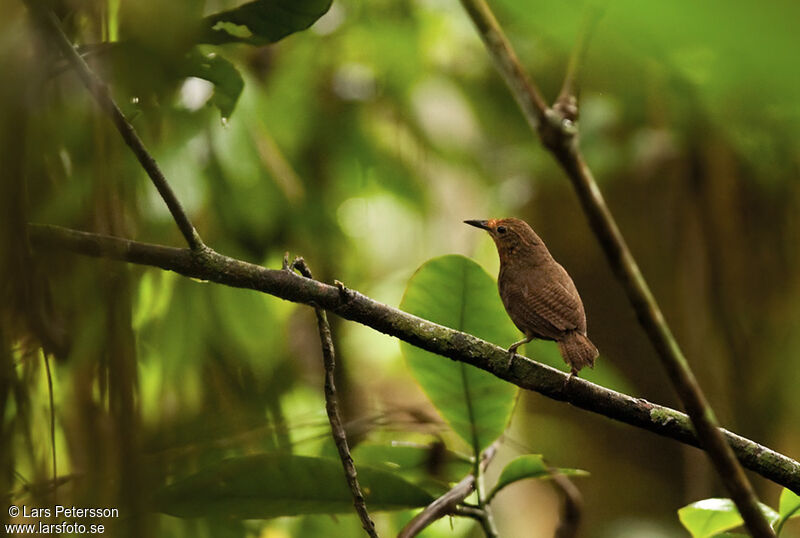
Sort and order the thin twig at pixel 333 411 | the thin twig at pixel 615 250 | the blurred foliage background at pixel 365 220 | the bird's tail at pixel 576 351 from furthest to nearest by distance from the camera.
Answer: the bird's tail at pixel 576 351 → the thin twig at pixel 333 411 → the blurred foliage background at pixel 365 220 → the thin twig at pixel 615 250

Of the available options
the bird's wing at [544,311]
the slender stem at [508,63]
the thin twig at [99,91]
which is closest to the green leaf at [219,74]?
the thin twig at [99,91]

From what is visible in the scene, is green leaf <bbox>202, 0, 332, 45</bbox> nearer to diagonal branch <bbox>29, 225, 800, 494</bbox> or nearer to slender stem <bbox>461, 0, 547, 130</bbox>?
diagonal branch <bbox>29, 225, 800, 494</bbox>

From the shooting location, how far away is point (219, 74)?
91 cm

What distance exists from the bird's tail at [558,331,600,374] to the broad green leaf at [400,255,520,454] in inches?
3.3

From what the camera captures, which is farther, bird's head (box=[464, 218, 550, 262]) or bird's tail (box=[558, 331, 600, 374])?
bird's head (box=[464, 218, 550, 262])

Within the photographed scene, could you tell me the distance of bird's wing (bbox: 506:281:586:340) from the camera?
919 mm

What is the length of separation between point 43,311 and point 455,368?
1.81 ft

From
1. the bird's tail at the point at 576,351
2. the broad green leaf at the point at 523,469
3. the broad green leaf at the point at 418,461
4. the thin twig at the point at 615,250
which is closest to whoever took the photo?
the thin twig at the point at 615,250

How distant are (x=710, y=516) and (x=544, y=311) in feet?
1.10

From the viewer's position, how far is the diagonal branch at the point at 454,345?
74 cm

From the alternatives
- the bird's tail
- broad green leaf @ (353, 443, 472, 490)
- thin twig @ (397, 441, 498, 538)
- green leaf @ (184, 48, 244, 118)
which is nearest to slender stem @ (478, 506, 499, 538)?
thin twig @ (397, 441, 498, 538)

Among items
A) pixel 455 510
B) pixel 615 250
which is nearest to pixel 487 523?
pixel 455 510

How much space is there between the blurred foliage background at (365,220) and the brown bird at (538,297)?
110 millimetres

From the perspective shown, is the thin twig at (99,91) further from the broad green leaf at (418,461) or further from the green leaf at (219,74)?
the broad green leaf at (418,461)
